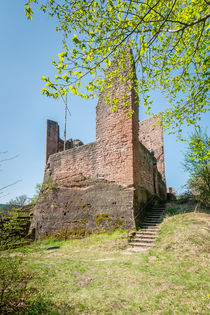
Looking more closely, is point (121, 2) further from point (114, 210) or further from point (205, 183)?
point (205, 183)

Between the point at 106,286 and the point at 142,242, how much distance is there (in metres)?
2.87

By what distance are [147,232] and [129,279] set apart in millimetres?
3003

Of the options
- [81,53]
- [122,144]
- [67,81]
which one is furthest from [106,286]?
[122,144]

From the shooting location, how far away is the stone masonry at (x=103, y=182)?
6926 mm

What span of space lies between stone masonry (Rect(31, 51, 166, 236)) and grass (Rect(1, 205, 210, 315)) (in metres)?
1.50

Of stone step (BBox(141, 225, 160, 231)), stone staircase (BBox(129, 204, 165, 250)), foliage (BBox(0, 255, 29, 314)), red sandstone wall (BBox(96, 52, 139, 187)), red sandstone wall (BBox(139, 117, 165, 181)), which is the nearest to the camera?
foliage (BBox(0, 255, 29, 314))

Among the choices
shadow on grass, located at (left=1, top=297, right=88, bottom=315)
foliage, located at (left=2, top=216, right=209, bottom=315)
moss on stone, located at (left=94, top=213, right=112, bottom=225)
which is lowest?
foliage, located at (left=2, top=216, right=209, bottom=315)

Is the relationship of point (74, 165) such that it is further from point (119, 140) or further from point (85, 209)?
point (119, 140)

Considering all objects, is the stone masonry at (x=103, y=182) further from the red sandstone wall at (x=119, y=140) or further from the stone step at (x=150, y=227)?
the stone step at (x=150, y=227)

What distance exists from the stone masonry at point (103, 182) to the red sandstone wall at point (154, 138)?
14.2 feet

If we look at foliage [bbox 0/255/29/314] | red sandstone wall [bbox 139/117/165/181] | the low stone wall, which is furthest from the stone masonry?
foliage [bbox 0/255/29/314]


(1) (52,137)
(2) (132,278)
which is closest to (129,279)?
(2) (132,278)

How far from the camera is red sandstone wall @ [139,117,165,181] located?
1355cm

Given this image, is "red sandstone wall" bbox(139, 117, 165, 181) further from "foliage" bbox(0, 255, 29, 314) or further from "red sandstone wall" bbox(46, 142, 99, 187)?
"foliage" bbox(0, 255, 29, 314)
